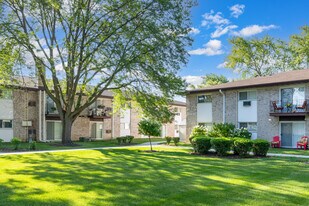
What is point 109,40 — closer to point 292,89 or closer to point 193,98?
point 193,98

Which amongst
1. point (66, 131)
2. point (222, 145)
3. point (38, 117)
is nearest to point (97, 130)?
point (38, 117)

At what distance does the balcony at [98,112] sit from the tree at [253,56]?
23.5m

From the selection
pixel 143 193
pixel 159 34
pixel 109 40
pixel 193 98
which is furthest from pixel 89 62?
pixel 143 193

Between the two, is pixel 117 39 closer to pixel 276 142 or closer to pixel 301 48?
pixel 276 142

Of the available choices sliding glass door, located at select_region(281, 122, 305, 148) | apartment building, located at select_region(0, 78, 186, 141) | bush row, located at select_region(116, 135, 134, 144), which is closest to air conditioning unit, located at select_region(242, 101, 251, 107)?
sliding glass door, located at select_region(281, 122, 305, 148)

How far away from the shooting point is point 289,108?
79.4 ft

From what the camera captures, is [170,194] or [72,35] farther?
[72,35]

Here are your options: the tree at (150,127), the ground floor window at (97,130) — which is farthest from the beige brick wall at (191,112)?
the ground floor window at (97,130)

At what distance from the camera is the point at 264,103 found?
25750 millimetres

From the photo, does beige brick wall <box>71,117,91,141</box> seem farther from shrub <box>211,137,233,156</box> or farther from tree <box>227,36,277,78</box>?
Result: tree <box>227,36,277,78</box>

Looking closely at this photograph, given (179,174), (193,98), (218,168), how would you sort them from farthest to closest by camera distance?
(193,98)
(218,168)
(179,174)

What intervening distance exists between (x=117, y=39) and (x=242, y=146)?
37.6ft

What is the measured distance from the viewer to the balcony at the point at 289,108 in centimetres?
2326

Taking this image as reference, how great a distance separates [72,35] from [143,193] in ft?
60.8
